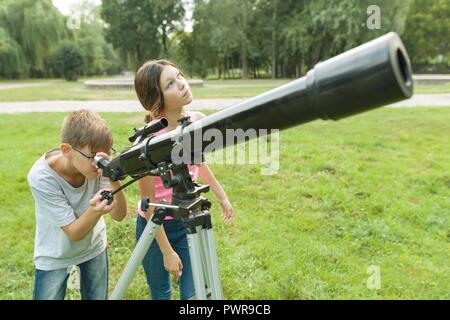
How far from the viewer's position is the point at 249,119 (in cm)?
109

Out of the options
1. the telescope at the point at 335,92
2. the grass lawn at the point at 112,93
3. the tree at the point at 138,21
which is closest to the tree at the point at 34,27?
the tree at the point at 138,21

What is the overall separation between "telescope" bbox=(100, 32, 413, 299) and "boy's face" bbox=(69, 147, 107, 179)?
21 centimetres

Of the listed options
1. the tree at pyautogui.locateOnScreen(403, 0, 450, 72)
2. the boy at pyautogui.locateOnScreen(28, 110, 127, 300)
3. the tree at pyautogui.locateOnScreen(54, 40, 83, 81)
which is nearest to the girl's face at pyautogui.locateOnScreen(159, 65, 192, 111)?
the boy at pyautogui.locateOnScreen(28, 110, 127, 300)

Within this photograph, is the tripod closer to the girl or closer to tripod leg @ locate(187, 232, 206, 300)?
tripod leg @ locate(187, 232, 206, 300)

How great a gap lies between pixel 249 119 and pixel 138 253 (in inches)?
29.4

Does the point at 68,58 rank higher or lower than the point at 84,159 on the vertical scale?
higher

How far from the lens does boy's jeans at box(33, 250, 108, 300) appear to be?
2009 millimetres

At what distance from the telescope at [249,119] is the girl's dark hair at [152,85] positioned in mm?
460

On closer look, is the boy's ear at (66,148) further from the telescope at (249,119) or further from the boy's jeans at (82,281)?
the boy's jeans at (82,281)

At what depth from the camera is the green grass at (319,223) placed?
10.1 ft

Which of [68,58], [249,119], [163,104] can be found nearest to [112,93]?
[163,104]

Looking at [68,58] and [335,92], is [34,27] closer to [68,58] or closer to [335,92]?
[68,58]

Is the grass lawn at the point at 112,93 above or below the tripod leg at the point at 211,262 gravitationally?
above

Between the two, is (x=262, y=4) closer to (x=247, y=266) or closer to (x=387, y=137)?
(x=387, y=137)
